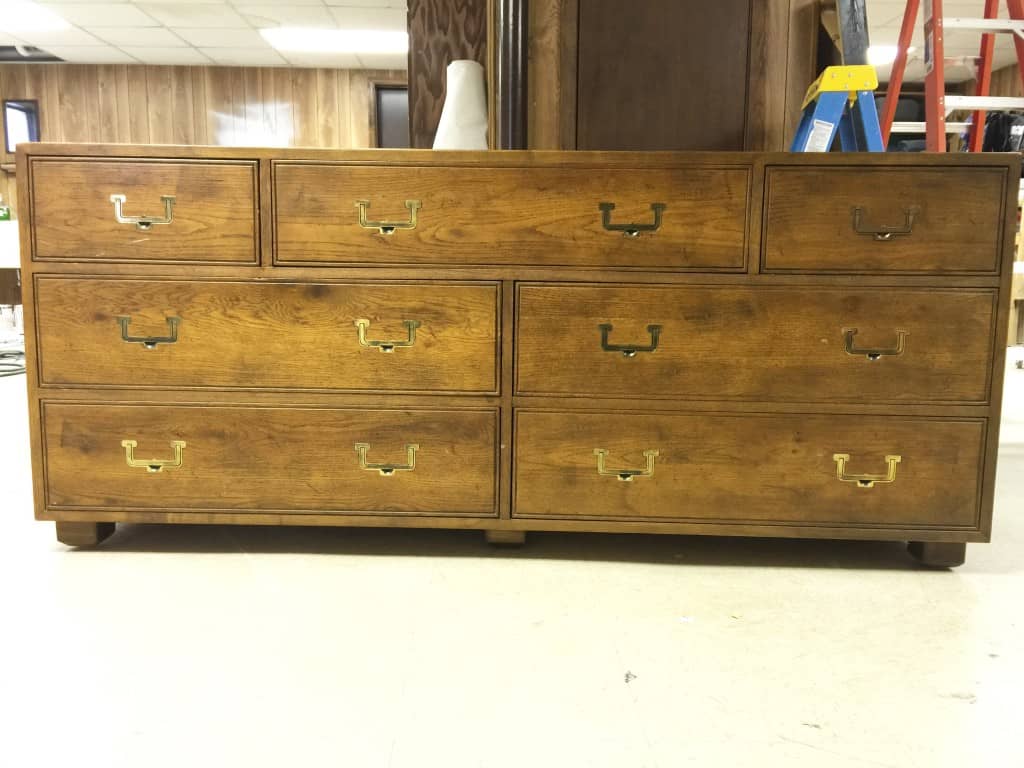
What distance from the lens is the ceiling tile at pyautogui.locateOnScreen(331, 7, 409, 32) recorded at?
18.3ft

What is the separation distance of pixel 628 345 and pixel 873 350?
45cm

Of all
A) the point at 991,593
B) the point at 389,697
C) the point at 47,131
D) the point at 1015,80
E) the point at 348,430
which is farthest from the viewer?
A: the point at 47,131

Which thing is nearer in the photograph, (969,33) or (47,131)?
(969,33)

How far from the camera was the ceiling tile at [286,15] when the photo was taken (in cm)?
546

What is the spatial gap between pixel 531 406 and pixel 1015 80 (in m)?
7.26

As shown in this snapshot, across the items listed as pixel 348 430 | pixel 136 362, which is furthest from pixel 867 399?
pixel 136 362

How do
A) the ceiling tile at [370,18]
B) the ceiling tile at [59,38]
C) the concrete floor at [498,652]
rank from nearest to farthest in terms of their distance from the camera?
the concrete floor at [498,652]
the ceiling tile at [370,18]
the ceiling tile at [59,38]

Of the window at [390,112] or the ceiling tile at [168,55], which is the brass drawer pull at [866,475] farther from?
the ceiling tile at [168,55]

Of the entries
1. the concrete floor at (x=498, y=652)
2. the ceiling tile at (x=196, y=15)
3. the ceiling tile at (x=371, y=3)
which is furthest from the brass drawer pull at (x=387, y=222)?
the ceiling tile at (x=196, y=15)

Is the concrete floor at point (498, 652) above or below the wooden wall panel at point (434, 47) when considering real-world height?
Answer: below

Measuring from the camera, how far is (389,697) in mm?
973

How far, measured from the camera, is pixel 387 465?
147cm

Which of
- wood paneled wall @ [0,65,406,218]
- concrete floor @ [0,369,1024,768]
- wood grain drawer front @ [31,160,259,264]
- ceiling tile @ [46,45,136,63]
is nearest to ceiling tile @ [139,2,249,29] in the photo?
ceiling tile @ [46,45,136,63]

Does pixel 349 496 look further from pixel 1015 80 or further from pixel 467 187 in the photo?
pixel 1015 80
